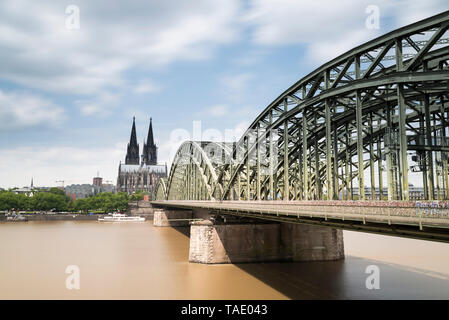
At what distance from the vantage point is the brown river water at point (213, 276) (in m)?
23.3

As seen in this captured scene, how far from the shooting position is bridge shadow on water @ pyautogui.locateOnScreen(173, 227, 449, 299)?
75.4 feet

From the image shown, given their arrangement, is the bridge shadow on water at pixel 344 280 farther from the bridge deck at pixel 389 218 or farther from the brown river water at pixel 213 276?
the bridge deck at pixel 389 218

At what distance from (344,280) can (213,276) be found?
9.53 m

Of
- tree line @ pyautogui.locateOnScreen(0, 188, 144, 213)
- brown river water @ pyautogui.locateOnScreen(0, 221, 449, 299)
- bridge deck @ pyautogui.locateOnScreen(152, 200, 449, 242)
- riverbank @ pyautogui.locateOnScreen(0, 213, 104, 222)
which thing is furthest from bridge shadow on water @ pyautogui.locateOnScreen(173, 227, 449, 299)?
tree line @ pyautogui.locateOnScreen(0, 188, 144, 213)

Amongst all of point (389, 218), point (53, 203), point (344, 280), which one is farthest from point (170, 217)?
point (389, 218)

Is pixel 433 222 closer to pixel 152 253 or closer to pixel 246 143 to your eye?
pixel 246 143

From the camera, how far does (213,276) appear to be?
1132 inches

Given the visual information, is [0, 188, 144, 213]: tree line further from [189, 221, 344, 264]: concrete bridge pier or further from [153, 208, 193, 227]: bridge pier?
[189, 221, 344, 264]: concrete bridge pier

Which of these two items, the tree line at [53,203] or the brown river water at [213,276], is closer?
the brown river water at [213,276]

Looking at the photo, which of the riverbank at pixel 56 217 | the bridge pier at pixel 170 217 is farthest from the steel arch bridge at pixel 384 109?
the riverbank at pixel 56 217

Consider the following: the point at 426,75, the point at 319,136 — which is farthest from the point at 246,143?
the point at 426,75

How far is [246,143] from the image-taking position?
125 feet
